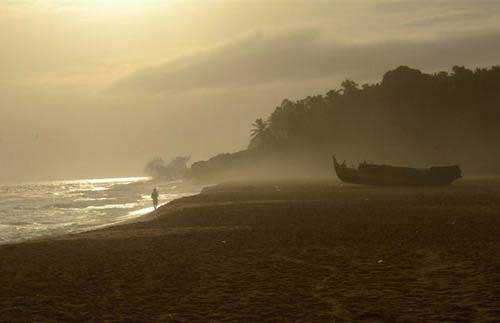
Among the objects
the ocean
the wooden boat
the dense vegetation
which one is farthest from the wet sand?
the dense vegetation

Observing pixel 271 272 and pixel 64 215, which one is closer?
pixel 271 272

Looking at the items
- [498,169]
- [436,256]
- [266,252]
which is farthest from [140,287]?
[498,169]

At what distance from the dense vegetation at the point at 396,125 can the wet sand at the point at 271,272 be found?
9028cm

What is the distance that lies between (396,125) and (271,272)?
427 ft

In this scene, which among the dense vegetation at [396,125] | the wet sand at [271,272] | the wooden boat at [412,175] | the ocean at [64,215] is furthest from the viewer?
the dense vegetation at [396,125]

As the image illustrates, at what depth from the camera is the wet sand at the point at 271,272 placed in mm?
10945

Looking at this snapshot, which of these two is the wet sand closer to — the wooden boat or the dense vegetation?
the wooden boat

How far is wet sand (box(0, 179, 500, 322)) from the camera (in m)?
10.9

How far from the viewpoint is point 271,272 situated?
591 inches

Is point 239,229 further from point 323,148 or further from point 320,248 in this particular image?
point 323,148

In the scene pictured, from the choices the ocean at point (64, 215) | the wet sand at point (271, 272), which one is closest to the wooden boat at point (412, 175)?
the ocean at point (64, 215)

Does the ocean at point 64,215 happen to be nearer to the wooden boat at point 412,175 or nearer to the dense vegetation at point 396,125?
the wooden boat at point 412,175

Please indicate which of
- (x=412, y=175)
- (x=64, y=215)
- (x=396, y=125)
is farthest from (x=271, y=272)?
(x=396, y=125)

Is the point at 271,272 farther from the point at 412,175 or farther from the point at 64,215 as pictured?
the point at 412,175
